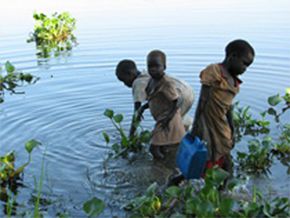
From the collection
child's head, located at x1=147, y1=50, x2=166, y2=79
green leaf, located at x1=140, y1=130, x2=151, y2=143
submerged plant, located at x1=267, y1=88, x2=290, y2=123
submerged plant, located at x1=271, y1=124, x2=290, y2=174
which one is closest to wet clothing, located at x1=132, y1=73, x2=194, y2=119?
child's head, located at x1=147, y1=50, x2=166, y2=79

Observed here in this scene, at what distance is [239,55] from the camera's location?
4648mm

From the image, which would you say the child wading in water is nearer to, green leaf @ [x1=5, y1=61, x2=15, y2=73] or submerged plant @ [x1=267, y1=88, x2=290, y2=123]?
submerged plant @ [x1=267, y1=88, x2=290, y2=123]

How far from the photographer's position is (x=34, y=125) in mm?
7848

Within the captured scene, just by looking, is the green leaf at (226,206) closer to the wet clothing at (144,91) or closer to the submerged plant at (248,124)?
the wet clothing at (144,91)

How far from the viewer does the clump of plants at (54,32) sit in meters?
14.0

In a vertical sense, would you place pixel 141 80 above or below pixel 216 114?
above

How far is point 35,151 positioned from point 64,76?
152 inches

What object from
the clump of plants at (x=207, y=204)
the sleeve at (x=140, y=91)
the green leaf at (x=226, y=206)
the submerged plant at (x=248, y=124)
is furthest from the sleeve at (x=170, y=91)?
the green leaf at (x=226, y=206)

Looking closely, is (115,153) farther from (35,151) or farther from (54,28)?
(54,28)

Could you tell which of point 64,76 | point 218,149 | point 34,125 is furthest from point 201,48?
point 218,149

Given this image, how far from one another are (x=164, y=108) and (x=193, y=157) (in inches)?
51.2

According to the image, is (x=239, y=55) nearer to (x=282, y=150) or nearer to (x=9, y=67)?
(x=282, y=150)

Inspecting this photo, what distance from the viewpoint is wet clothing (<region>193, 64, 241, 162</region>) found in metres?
4.71

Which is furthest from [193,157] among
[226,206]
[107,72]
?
[107,72]
